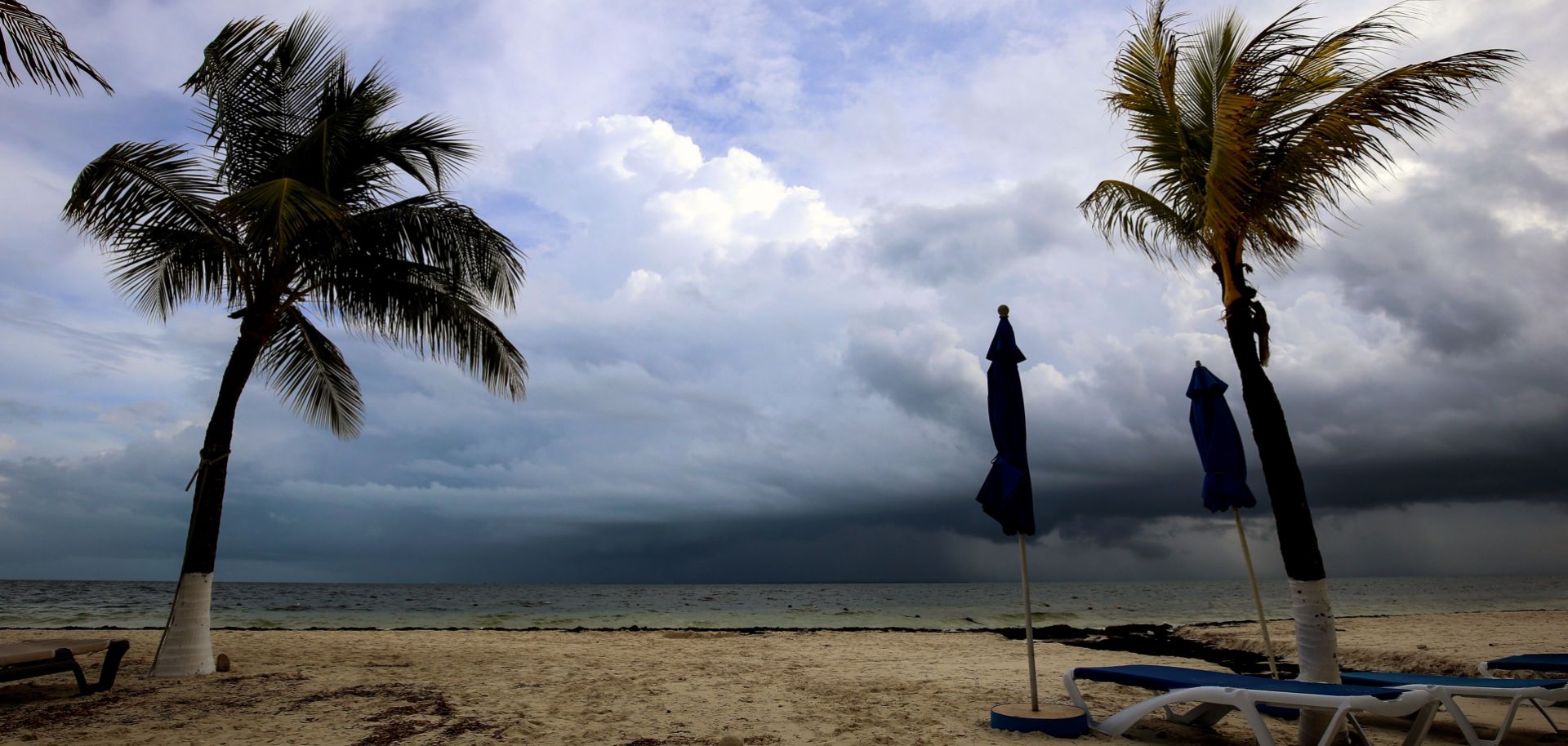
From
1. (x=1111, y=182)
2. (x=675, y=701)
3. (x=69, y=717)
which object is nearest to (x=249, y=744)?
(x=69, y=717)

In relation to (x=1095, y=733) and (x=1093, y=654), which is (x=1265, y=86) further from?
(x=1093, y=654)

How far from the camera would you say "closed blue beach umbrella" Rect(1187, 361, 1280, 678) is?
20.1 feet

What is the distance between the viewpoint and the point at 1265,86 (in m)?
6.07

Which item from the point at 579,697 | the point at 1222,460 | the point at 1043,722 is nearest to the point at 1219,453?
the point at 1222,460

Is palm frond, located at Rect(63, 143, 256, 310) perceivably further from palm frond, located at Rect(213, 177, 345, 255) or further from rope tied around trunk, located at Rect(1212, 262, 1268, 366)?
rope tied around trunk, located at Rect(1212, 262, 1268, 366)

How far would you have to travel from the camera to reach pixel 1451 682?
17.6ft

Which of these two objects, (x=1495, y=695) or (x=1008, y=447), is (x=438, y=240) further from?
(x=1495, y=695)

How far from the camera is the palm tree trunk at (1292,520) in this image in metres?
5.12

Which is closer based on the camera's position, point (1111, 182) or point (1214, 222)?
point (1214, 222)

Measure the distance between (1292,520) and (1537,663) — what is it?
10.4ft

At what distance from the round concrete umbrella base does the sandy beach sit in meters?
0.09

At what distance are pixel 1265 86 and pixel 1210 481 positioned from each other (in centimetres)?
313

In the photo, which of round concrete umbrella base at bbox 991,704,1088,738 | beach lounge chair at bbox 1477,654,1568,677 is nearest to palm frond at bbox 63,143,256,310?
round concrete umbrella base at bbox 991,704,1088,738

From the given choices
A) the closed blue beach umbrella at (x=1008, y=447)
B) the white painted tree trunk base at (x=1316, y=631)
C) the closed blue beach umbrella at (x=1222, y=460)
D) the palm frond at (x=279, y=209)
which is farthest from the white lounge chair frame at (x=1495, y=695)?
the palm frond at (x=279, y=209)
